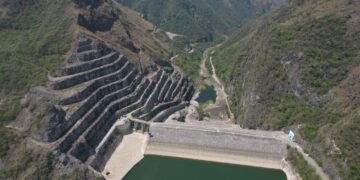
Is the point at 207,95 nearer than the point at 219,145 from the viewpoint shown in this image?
No

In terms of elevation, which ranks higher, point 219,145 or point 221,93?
point 221,93

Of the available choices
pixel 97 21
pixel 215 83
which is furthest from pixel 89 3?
pixel 215 83

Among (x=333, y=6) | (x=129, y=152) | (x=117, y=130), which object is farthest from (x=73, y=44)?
(x=333, y=6)

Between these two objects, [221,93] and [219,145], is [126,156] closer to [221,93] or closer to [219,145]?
[219,145]

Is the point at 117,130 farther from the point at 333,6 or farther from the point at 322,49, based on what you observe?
the point at 333,6

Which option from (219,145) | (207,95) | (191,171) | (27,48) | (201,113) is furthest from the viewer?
(207,95)

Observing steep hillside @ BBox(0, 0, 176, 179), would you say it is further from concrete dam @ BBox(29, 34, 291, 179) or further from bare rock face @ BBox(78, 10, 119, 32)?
concrete dam @ BBox(29, 34, 291, 179)

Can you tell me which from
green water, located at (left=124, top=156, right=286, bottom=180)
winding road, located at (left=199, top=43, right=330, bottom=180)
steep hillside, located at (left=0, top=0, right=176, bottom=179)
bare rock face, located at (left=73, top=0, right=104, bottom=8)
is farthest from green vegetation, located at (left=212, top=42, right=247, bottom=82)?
green water, located at (left=124, top=156, right=286, bottom=180)
